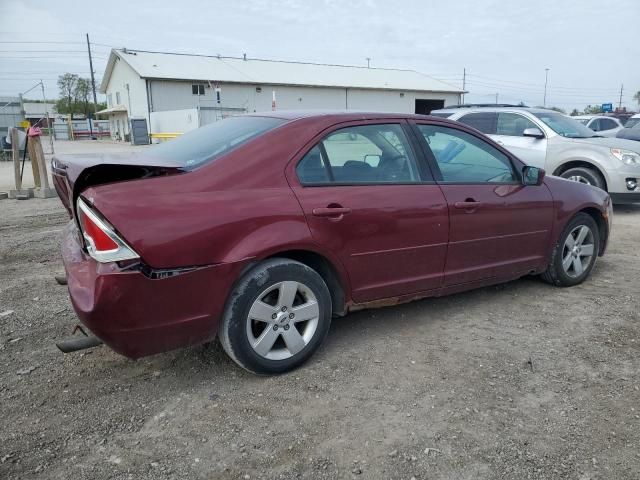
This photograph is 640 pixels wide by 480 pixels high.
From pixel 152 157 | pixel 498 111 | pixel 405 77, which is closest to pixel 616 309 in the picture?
pixel 152 157

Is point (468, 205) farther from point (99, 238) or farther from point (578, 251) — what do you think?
point (99, 238)

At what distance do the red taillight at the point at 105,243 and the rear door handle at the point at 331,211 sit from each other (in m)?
1.07

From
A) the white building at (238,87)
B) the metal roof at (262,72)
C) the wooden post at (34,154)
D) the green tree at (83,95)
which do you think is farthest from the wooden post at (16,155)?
the green tree at (83,95)

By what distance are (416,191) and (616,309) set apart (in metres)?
2.05

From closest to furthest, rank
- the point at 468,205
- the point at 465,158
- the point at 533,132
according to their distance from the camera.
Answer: the point at 468,205 < the point at 465,158 < the point at 533,132

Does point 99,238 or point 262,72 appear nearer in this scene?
point 99,238

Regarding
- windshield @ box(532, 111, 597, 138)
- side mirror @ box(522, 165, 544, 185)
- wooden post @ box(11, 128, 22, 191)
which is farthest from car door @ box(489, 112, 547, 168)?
wooden post @ box(11, 128, 22, 191)

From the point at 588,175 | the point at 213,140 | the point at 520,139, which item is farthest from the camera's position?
the point at 520,139

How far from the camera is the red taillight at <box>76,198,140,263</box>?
2.65 m

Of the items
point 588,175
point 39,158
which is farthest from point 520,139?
point 39,158

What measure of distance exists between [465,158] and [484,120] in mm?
5754

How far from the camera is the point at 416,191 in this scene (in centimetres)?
366

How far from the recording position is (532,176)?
4332 mm

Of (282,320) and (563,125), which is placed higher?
(563,125)
